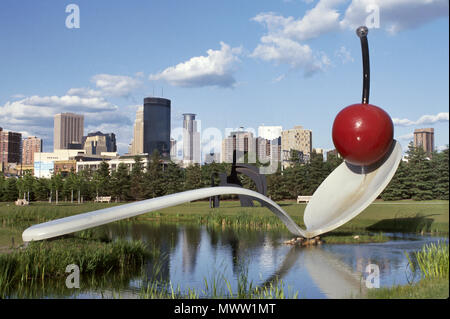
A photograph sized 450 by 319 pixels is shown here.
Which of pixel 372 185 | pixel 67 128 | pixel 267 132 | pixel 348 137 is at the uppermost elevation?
pixel 67 128

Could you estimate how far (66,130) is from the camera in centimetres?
10556

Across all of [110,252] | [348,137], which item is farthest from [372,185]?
[110,252]

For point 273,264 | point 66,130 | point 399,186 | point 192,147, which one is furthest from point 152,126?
point 273,264

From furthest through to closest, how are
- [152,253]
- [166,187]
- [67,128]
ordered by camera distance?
[67,128] → [166,187] → [152,253]

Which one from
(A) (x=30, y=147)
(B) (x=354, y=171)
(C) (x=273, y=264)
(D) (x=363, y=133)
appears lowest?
(C) (x=273, y=264)

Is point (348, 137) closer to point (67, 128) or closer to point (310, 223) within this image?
point (310, 223)

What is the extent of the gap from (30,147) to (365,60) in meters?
101

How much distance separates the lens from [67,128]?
346ft

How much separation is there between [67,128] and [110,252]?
10376cm

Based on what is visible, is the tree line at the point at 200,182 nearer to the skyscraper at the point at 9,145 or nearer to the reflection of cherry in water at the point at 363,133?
the reflection of cherry in water at the point at 363,133

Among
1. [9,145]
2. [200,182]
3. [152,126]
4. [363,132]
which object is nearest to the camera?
[363,132]

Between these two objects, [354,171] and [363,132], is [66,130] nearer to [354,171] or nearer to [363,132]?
[354,171]

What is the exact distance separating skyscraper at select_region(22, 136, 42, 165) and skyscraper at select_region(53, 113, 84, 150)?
4851 mm

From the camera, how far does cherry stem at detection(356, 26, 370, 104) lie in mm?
10406
